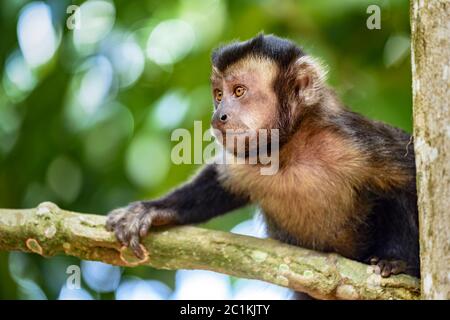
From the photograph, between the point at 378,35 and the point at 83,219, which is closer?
the point at 83,219

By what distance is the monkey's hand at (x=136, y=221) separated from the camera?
6121mm

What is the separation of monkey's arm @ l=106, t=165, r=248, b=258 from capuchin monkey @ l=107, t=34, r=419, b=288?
0.04ft

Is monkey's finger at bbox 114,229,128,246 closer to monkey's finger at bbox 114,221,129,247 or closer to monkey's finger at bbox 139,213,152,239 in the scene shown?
monkey's finger at bbox 114,221,129,247

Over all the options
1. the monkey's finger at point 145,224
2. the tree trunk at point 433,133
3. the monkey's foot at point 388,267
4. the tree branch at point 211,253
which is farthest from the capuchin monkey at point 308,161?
the tree trunk at point 433,133

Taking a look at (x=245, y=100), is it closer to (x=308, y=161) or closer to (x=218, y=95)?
(x=218, y=95)

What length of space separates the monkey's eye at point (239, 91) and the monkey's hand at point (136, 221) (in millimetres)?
1121

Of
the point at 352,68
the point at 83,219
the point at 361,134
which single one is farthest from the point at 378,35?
the point at 83,219

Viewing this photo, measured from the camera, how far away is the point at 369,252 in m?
6.51

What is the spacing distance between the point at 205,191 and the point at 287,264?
1.61m

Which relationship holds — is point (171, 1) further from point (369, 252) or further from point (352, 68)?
point (369, 252)

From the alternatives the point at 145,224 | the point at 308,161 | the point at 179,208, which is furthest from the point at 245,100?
the point at 145,224

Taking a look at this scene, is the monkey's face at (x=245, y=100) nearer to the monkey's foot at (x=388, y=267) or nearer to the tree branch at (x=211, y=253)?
the tree branch at (x=211, y=253)

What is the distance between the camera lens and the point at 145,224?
631cm

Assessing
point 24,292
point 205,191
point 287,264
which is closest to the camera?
point 287,264
